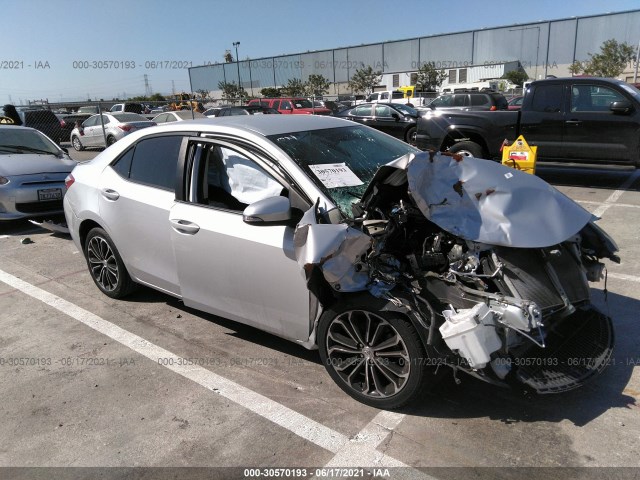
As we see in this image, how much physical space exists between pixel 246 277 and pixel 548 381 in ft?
6.31

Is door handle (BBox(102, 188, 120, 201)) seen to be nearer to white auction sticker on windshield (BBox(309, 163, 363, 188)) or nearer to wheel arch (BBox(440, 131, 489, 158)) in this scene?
white auction sticker on windshield (BBox(309, 163, 363, 188))

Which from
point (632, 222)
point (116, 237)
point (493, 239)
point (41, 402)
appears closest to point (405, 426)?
point (493, 239)

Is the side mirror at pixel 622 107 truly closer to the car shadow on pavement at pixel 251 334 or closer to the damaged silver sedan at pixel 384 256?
the damaged silver sedan at pixel 384 256

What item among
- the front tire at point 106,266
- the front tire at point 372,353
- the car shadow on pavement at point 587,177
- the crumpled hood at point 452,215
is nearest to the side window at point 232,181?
the crumpled hood at point 452,215

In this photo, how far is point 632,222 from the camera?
22.0ft

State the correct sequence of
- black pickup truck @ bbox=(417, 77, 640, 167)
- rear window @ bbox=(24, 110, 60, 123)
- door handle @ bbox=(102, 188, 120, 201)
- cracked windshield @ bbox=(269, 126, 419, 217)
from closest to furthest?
cracked windshield @ bbox=(269, 126, 419, 217), door handle @ bbox=(102, 188, 120, 201), black pickup truck @ bbox=(417, 77, 640, 167), rear window @ bbox=(24, 110, 60, 123)

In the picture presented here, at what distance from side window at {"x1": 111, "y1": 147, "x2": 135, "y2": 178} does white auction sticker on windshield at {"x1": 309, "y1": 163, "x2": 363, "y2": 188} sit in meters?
1.94

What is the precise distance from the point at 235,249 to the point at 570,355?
2.19m

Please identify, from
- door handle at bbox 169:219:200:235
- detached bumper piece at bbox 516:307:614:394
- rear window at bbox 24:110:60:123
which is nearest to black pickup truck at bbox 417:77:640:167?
detached bumper piece at bbox 516:307:614:394

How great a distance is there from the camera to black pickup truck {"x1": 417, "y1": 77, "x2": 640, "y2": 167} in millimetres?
8547

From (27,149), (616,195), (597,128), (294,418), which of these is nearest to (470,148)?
(597,128)

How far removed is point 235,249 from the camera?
3369 millimetres

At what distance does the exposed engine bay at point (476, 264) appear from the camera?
2637mm

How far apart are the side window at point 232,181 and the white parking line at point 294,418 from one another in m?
1.22
